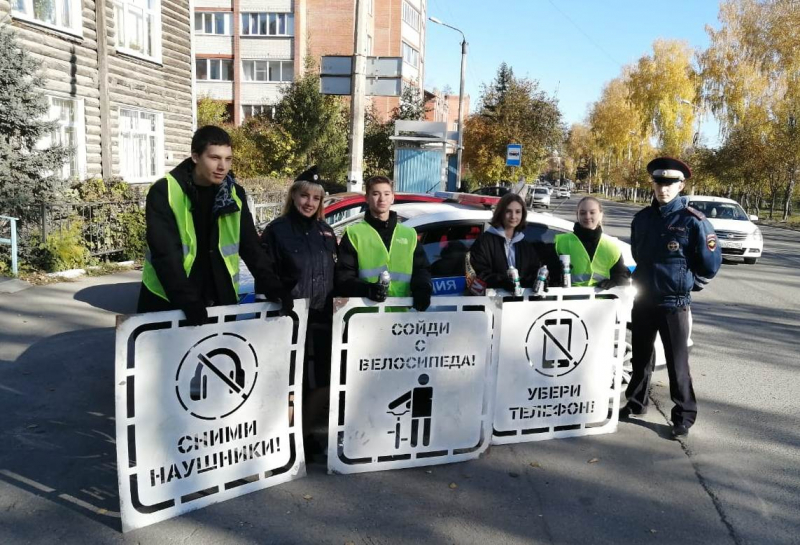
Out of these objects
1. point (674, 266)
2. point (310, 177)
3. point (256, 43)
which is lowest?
point (674, 266)

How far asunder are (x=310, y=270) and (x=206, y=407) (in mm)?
1164

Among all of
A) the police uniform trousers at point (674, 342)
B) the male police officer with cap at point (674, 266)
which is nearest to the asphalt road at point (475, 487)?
the police uniform trousers at point (674, 342)

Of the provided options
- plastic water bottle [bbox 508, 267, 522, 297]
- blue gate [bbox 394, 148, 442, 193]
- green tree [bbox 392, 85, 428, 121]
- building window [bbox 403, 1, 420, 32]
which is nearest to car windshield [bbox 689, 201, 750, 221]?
blue gate [bbox 394, 148, 442, 193]

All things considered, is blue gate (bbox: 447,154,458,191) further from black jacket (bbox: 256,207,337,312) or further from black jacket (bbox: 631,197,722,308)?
black jacket (bbox: 256,207,337,312)

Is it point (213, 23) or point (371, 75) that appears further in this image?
point (213, 23)

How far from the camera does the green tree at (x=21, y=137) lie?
1023 centimetres

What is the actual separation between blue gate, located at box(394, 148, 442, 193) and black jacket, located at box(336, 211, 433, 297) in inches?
624

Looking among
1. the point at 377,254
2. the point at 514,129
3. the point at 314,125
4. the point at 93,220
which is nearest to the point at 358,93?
the point at 93,220

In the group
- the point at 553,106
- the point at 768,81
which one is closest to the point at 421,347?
the point at 553,106

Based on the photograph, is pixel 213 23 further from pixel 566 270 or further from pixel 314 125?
pixel 566 270

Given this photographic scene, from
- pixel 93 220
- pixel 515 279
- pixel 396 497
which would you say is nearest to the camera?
pixel 396 497

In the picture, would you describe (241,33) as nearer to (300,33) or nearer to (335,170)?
(300,33)

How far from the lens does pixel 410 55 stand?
5725cm

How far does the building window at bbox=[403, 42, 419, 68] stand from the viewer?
5566 centimetres
